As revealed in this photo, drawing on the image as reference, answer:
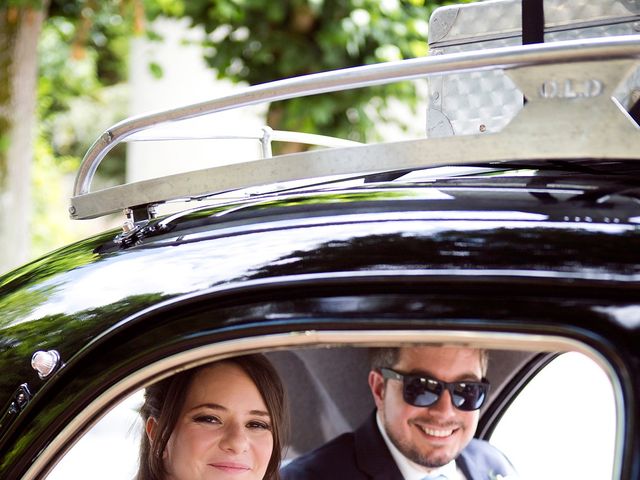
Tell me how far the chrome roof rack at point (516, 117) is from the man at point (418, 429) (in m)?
0.37

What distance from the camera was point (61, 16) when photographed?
751 centimetres

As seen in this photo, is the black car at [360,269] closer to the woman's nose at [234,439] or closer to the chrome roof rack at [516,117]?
the chrome roof rack at [516,117]

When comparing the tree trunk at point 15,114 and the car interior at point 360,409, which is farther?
the tree trunk at point 15,114

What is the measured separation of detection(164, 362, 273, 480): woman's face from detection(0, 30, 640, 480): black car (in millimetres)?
92

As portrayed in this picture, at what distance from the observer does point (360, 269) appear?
1.42m

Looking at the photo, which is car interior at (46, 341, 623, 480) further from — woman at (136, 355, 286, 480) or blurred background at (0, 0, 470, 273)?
blurred background at (0, 0, 470, 273)

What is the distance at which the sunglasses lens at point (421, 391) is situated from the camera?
181 cm

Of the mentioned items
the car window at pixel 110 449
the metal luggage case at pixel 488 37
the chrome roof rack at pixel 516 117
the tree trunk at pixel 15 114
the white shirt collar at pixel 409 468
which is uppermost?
the tree trunk at pixel 15 114

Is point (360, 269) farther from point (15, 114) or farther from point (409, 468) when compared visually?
point (15, 114)

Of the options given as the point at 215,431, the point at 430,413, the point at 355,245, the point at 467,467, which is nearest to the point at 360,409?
the point at 467,467

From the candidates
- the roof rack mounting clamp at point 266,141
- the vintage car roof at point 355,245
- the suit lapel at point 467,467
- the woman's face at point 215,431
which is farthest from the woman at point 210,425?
the roof rack mounting clamp at point 266,141

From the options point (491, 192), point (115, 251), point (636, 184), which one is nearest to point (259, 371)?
point (115, 251)

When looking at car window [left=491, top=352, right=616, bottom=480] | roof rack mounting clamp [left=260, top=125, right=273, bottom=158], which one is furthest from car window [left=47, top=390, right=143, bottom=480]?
roof rack mounting clamp [left=260, top=125, right=273, bottom=158]

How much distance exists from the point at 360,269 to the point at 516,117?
29cm
